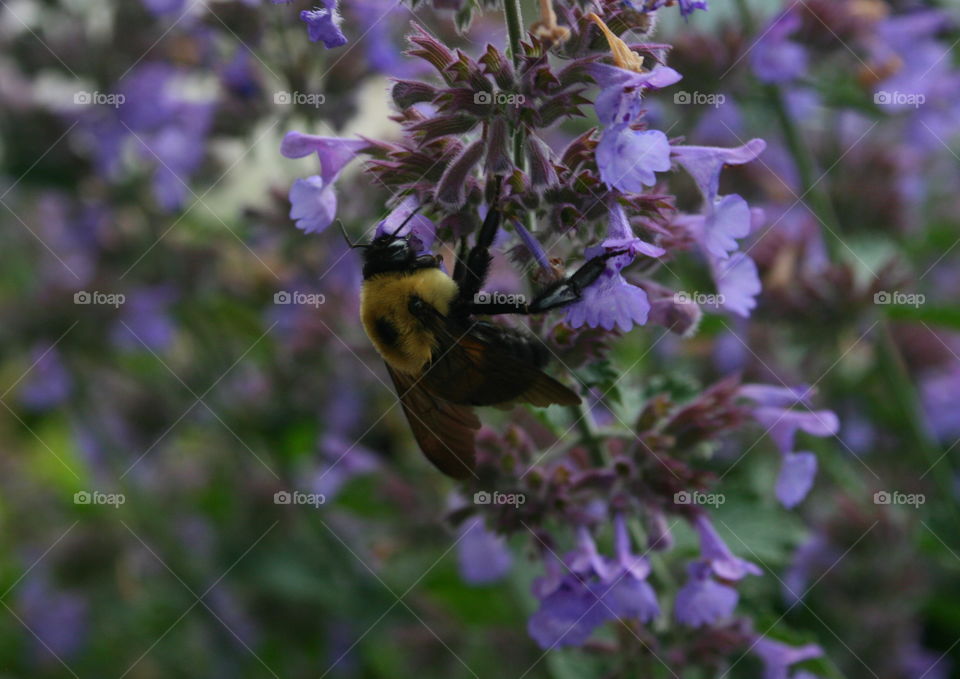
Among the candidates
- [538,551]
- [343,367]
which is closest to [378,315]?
[538,551]

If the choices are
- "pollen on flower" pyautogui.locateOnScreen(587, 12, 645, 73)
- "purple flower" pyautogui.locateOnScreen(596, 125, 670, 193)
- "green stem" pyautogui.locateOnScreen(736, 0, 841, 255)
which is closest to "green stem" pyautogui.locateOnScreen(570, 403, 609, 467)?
"purple flower" pyautogui.locateOnScreen(596, 125, 670, 193)

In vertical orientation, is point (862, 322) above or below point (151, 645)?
above

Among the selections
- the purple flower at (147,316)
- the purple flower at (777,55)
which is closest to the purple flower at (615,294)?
the purple flower at (777,55)

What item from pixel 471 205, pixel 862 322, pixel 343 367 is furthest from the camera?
pixel 343 367

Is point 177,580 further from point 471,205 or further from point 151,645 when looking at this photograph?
point 471,205

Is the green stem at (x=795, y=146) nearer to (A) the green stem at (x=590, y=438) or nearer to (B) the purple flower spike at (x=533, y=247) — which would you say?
(A) the green stem at (x=590, y=438)

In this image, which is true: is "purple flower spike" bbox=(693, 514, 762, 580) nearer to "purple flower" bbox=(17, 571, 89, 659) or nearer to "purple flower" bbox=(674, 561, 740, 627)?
"purple flower" bbox=(674, 561, 740, 627)
